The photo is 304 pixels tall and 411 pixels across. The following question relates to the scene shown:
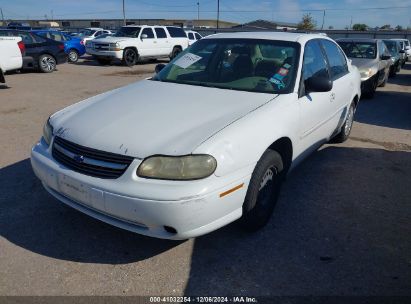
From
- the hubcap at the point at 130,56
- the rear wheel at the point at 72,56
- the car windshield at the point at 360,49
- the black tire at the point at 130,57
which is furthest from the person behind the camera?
the rear wheel at the point at 72,56

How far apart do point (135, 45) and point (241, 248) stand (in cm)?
1515

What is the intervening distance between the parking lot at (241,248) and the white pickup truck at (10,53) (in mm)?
7331

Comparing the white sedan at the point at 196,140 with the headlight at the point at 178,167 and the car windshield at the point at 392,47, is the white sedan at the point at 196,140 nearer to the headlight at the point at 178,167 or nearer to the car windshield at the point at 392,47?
the headlight at the point at 178,167

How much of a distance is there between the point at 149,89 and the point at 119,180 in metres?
1.50

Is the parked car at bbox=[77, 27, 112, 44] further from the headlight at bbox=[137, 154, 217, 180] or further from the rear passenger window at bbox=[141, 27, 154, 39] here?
the headlight at bbox=[137, 154, 217, 180]

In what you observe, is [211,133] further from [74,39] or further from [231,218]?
[74,39]

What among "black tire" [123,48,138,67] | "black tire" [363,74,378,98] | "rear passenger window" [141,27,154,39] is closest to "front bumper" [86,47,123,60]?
"black tire" [123,48,138,67]

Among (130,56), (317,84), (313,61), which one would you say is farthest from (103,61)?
(317,84)

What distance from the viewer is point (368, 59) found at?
9742 mm

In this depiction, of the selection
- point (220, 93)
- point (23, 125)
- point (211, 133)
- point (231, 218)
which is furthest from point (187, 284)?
point (23, 125)

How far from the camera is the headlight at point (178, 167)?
2.39m

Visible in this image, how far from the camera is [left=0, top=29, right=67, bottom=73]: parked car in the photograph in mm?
12656

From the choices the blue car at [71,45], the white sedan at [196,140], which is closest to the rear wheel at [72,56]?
the blue car at [71,45]

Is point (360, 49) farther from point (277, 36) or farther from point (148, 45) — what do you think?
point (148, 45)
